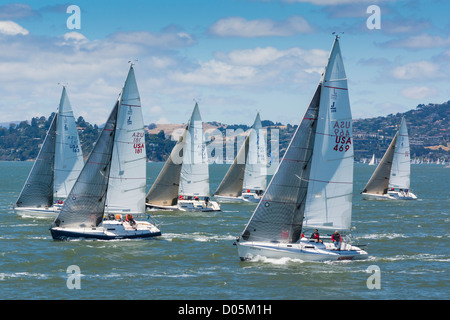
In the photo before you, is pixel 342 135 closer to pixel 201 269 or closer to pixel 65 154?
pixel 201 269

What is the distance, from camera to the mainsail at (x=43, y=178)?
212ft

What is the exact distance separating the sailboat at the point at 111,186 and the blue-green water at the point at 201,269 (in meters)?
0.93

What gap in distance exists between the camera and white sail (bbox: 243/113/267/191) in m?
88.4

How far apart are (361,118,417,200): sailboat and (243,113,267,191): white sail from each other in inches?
651

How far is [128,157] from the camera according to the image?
2030 inches

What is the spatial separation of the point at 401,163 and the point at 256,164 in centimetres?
2098

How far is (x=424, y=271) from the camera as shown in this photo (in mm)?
41750

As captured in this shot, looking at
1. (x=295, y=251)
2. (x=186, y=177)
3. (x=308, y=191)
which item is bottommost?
(x=295, y=251)

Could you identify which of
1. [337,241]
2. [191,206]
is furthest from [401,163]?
[337,241]

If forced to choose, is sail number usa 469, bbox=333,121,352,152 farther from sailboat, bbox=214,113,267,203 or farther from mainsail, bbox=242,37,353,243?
sailboat, bbox=214,113,267,203

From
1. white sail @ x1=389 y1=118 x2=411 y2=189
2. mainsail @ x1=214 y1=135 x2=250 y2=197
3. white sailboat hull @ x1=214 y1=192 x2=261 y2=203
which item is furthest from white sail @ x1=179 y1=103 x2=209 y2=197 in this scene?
white sail @ x1=389 y1=118 x2=411 y2=189
